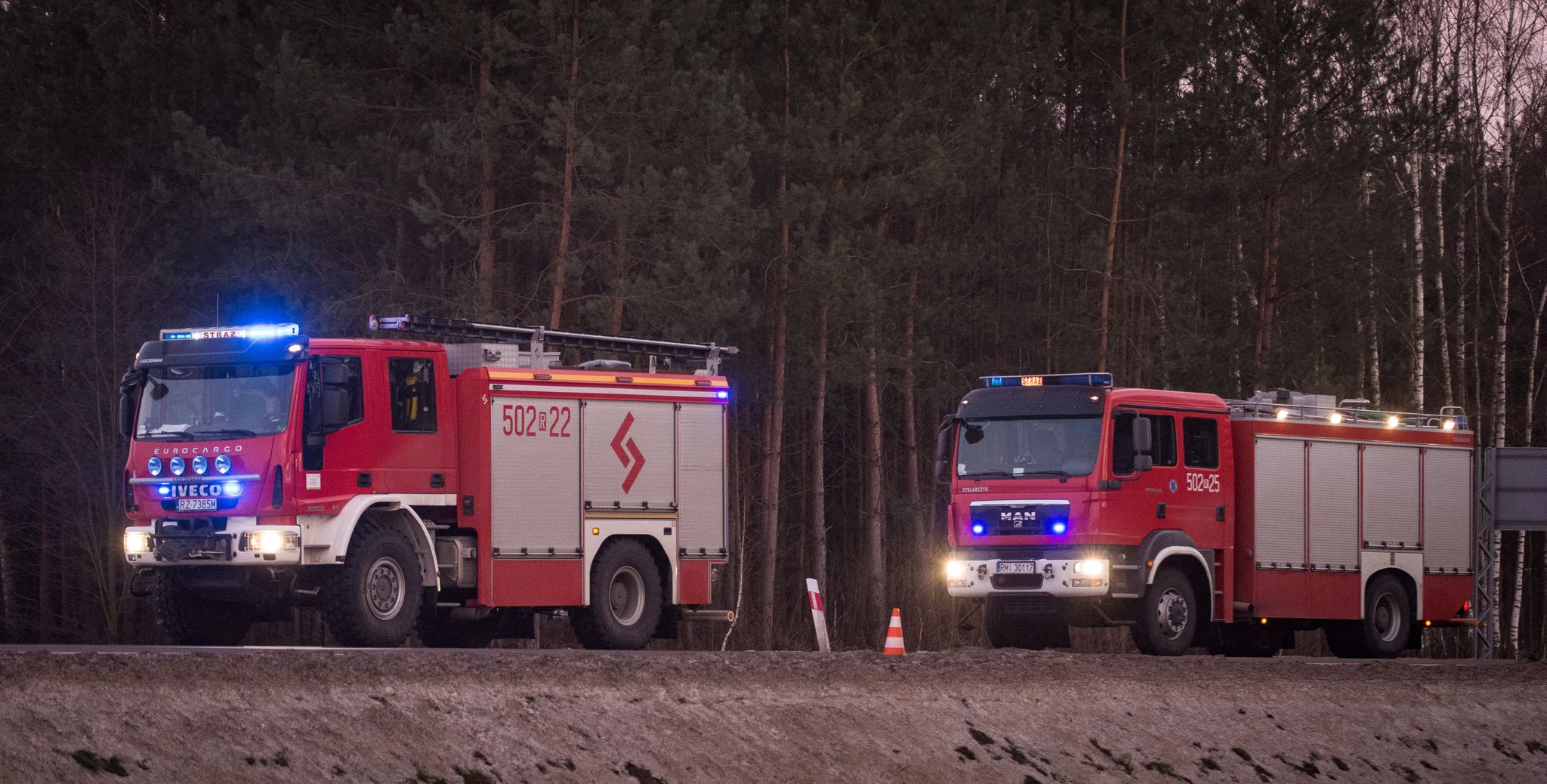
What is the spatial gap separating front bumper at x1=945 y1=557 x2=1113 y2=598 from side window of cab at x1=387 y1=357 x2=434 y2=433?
237 inches

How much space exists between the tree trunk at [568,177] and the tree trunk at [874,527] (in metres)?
7.92

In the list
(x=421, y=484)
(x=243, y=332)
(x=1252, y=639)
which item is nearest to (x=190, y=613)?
(x=421, y=484)

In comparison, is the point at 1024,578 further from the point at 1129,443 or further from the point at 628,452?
the point at 628,452

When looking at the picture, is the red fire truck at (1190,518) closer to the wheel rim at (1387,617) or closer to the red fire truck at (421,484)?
the wheel rim at (1387,617)

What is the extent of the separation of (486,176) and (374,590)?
13625mm

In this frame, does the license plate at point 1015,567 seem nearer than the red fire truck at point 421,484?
No

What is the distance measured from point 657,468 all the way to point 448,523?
2584 mm

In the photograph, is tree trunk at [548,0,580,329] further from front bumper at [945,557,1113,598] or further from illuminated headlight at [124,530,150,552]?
illuminated headlight at [124,530,150,552]

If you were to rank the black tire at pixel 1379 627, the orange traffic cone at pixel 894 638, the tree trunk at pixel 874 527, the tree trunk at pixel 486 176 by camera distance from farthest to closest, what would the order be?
the tree trunk at pixel 874 527 → the tree trunk at pixel 486 176 → the black tire at pixel 1379 627 → the orange traffic cone at pixel 894 638

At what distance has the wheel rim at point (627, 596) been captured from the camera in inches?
817

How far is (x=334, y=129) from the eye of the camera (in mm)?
31734

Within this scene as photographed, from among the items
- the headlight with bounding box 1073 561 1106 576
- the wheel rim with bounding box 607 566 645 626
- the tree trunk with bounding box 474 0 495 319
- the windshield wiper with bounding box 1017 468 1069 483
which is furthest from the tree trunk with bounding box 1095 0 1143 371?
the wheel rim with bounding box 607 566 645 626

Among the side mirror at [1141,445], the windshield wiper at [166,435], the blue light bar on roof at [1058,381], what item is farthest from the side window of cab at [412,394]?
the side mirror at [1141,445]

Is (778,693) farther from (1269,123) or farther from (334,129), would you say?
(1269,123)
